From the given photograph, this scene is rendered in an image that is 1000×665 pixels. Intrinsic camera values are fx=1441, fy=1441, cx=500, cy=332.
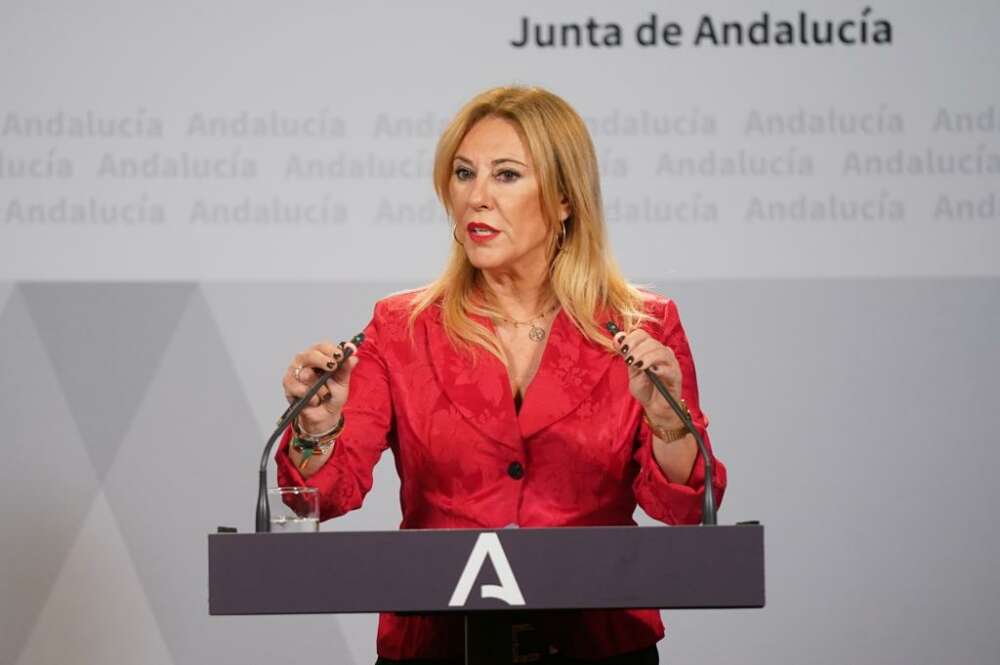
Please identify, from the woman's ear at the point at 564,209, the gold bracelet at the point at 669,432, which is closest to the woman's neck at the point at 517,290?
the woman's ear at the point at 564,209

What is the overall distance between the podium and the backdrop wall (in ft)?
7.50

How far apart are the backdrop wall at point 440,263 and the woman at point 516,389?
1.36 meters

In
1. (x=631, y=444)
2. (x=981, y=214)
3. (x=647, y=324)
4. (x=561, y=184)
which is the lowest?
(x=631, y=444)

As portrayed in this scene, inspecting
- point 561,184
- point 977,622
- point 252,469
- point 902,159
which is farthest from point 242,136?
point 977,622

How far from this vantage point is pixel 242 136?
14.2 feet

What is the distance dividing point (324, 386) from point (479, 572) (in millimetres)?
589

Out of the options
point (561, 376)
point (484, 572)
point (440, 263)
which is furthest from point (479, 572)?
point (440, 263)

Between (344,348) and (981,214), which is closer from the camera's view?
(344,348)

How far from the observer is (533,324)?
9.66 feet

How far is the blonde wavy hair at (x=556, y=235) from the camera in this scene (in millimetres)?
2869

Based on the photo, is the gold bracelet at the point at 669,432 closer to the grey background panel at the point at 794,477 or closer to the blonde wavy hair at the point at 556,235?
the blonde wavy hair at the point at 556,235

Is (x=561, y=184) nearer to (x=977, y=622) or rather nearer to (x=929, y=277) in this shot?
(x=929, y=277)

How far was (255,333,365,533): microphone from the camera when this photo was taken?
2.22 meters

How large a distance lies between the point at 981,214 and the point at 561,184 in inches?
73.6
